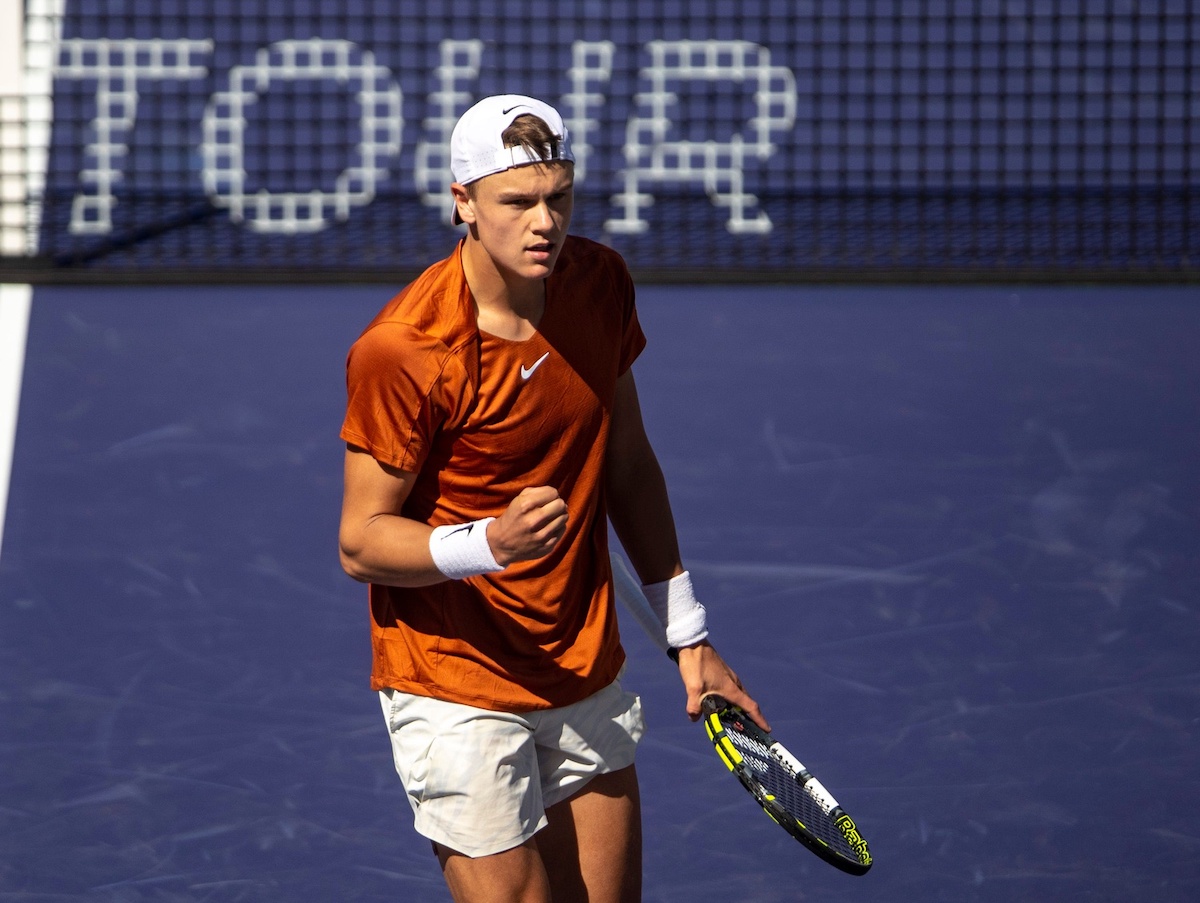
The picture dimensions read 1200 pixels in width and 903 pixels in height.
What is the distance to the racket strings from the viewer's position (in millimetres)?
2238

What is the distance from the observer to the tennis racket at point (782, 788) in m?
2.19

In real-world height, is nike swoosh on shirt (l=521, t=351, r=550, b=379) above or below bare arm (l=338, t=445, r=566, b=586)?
above

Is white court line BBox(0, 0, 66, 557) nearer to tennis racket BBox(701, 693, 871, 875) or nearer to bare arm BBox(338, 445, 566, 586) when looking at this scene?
bare arm BBox(338, 445, 566, 586)

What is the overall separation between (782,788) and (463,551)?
29.0 inches

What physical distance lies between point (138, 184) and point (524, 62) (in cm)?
158

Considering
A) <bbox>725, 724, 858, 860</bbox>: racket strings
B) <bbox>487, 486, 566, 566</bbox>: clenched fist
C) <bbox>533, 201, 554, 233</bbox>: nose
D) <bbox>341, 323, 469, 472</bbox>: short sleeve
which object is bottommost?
<bbox>725, 724, 858, 860</bbox>: racket strings

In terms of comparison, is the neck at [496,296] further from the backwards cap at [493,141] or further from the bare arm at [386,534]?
the bare arm at [386,534]

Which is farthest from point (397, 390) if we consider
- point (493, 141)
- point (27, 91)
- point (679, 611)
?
point (27, 91)

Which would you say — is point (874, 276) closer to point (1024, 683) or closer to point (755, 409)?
point (755, 409)

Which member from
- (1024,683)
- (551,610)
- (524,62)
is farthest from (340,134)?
(551,610)

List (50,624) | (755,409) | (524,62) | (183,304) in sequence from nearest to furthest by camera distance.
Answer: (50,624), (755,409), (183,304), (524,62)

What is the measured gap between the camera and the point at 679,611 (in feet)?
7.65

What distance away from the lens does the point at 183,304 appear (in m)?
4.83

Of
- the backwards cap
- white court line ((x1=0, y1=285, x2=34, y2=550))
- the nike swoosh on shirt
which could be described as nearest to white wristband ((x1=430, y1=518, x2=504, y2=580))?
the nike swoosh on shirt
